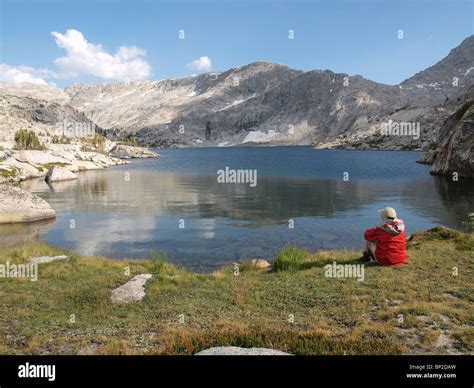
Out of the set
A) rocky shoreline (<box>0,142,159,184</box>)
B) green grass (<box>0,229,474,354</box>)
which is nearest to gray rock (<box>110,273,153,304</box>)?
green grass (<box>0,229,474,354</box>)

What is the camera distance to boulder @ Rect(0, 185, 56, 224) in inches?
1852

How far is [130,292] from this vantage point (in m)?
17.5

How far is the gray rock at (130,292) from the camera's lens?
55.3 ft

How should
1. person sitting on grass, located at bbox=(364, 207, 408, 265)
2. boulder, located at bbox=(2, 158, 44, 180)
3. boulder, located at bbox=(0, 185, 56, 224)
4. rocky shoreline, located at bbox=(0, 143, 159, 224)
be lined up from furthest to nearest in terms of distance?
boulder, located at bbox=(2, 158, 44, 180), rocky shoreline, located at bbox=(0, 143, 159, 224), boulder, located at bbox=(0, 185, 56, 224), person sitting on grass, located at bbox=(364, 207, 408, 265)

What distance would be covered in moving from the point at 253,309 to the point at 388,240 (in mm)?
9040

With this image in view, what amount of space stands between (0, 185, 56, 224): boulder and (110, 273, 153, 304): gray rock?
3560 centimetres

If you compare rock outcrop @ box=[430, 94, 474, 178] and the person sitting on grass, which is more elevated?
rock outcrop @ box=[430, 94, 474, 178]

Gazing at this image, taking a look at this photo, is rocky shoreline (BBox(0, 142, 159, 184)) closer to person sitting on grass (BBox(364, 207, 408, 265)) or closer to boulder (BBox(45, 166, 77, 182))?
boulder (BBox(45, 166, 77, 182))

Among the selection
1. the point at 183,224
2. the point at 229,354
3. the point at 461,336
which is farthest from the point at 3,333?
the point at 183,224

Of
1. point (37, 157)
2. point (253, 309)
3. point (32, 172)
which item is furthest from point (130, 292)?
point (37, 157)

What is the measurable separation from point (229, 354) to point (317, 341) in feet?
10.00
